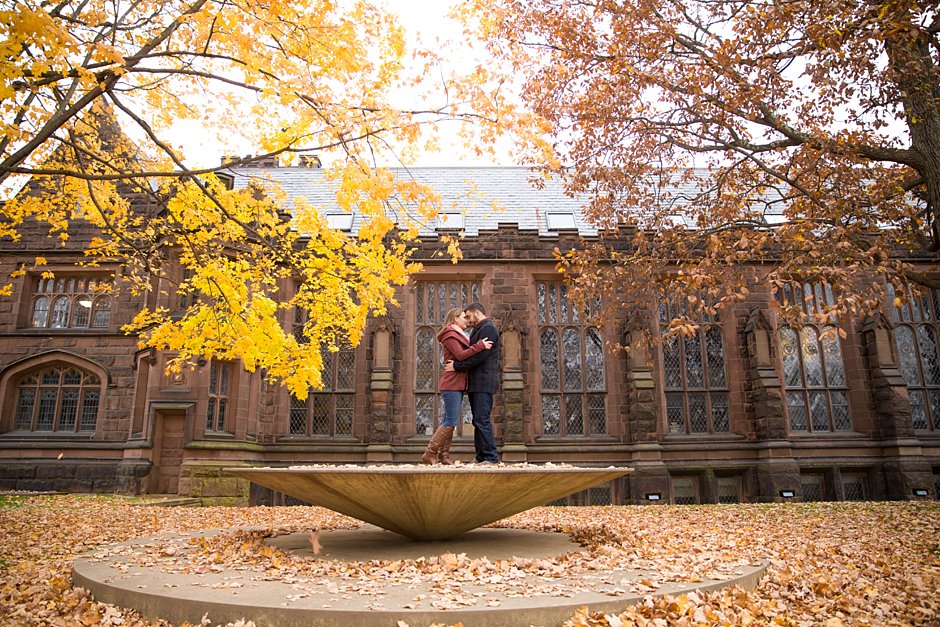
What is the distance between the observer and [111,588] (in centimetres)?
471

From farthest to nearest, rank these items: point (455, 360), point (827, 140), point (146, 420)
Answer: point (146, 420) < point (827, 140) < point (455, 360)

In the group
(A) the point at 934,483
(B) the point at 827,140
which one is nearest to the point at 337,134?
(B) the point at 827,140

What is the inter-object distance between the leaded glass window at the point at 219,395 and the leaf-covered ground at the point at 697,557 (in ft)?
11.6

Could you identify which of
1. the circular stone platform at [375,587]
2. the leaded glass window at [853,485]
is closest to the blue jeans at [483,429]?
the circular stone platform at [375,587]

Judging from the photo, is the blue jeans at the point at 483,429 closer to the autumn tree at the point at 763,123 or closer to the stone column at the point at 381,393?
the autumn tree at the point at 763,123

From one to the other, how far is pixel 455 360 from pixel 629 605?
374 centimetres

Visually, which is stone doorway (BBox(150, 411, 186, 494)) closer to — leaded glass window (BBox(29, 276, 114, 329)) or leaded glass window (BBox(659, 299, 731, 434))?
leaded glass window (BBox(29, 276, 114, 329))

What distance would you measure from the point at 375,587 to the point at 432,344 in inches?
523

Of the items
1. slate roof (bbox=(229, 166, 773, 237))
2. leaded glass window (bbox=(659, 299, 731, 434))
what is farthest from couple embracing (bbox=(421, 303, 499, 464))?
leaded glass window (bbox=(659, 299, 731, 434))

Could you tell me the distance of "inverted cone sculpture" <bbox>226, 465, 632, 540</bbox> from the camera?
5559 mm

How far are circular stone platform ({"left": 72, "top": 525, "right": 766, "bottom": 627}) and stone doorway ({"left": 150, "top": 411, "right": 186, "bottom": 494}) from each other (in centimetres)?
1006

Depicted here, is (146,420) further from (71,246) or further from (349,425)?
Answer: (71,246)

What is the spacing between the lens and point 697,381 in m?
17.8

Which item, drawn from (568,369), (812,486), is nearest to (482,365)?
(568,369)
